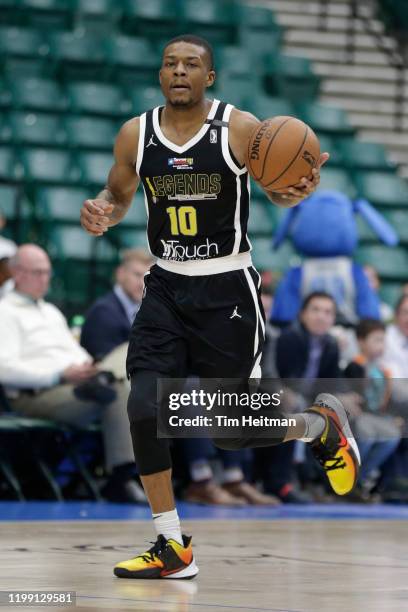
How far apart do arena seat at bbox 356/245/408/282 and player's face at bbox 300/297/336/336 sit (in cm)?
370

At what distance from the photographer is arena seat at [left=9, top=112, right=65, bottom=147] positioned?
40.4ft

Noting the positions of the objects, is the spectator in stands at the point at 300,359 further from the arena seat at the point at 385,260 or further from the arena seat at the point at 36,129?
the arena seat at the point at 36,129

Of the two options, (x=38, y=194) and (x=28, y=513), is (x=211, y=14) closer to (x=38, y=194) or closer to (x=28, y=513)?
(x=38, y=194)

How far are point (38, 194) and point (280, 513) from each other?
A: 179 inches

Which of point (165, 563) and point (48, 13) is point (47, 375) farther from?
point (48, 13)

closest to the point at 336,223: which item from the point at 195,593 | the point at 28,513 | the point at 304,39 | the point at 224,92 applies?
the point at 28,513

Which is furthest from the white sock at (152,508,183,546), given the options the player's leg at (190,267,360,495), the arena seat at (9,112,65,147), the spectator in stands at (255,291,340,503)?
the arena seat at (9,112,65,147)

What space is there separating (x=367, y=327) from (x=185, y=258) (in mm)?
4589

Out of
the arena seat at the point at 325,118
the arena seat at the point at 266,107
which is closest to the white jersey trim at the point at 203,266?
the arena seat at the point at 266,107

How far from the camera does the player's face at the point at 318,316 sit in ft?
29.1

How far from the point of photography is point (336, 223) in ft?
32.2

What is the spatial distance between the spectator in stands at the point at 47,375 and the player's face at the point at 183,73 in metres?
3.41

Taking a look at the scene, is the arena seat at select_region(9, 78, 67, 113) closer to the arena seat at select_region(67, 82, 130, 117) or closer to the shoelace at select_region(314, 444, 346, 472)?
the arena seat at select_region(67, 82, 130, 117)

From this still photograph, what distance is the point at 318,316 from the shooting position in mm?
8875
